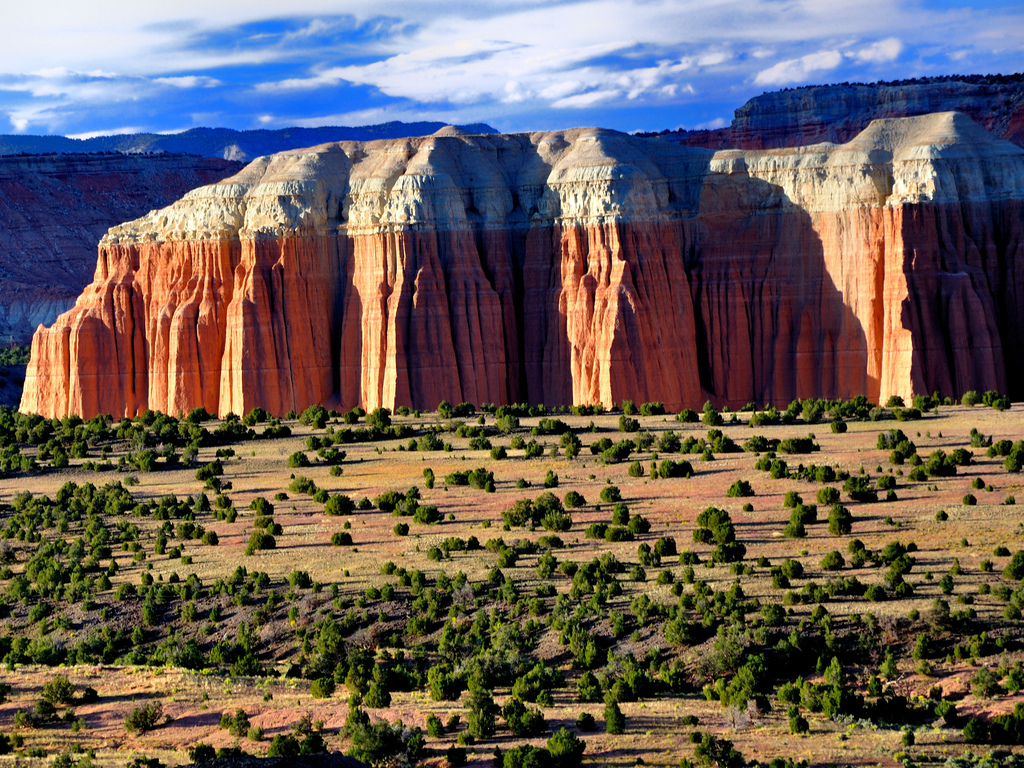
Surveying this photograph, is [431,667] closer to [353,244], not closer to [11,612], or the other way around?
[11,612]

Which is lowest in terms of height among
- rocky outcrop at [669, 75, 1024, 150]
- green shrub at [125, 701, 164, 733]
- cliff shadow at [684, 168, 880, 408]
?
green shrub at [125, 701, 164, 733]

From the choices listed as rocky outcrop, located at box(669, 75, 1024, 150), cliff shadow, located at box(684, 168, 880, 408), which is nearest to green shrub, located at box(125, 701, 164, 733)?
cliff shadow, located at box(684, 168, 880, 408)

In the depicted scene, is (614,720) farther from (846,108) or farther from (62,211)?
(62,211)

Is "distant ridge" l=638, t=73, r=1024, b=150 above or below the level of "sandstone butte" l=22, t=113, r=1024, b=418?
above

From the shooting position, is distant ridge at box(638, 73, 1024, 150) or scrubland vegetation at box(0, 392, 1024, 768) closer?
scrubland vegetation at box(0, 392, 1024, 768)

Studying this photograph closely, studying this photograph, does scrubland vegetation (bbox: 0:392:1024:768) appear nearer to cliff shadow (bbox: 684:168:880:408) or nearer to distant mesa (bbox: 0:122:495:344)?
cliff shadow (bbox: 684:168:880:408)

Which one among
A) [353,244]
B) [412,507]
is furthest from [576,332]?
[412,507]

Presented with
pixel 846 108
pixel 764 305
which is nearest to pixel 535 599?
pixel 764 305
